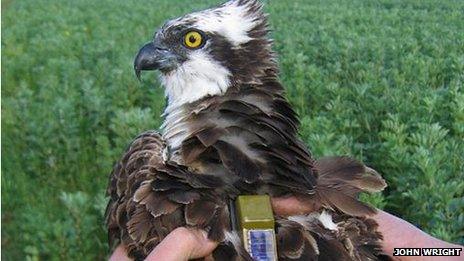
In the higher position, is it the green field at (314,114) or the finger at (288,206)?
the finger at (288,206)

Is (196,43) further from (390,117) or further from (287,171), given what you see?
(390,117)

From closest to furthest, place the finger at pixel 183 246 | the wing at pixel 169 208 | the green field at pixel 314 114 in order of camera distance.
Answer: the finger at pixel 183 246 → the wing at pixel 169 208 → the green field at pixel 314 114

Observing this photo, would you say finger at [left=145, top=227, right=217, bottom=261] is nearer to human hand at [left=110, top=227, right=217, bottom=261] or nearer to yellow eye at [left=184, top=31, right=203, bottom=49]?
human hand at [left=110, top=227, right=217, bottom=261]

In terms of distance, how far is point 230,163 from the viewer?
2627mm

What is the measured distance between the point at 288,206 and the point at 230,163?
0.85 ft

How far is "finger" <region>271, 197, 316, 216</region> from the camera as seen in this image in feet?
8.65

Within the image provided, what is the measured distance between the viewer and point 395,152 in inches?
170

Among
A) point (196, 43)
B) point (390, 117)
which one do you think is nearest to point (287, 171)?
point (196, 43)

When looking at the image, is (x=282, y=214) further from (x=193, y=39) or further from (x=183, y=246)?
(x=193, y=39)

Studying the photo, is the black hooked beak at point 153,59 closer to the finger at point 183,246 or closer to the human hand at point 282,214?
the human hand at point 282,214

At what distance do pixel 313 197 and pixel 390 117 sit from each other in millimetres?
2246

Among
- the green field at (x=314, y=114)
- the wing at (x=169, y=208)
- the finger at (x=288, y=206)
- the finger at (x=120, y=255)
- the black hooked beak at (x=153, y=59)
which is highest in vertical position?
the black hooked beak at (x=153, y=59)

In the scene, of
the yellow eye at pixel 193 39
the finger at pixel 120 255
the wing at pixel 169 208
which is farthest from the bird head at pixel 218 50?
the finger at pixel 120 255

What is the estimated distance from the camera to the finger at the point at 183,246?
92.2 inches
